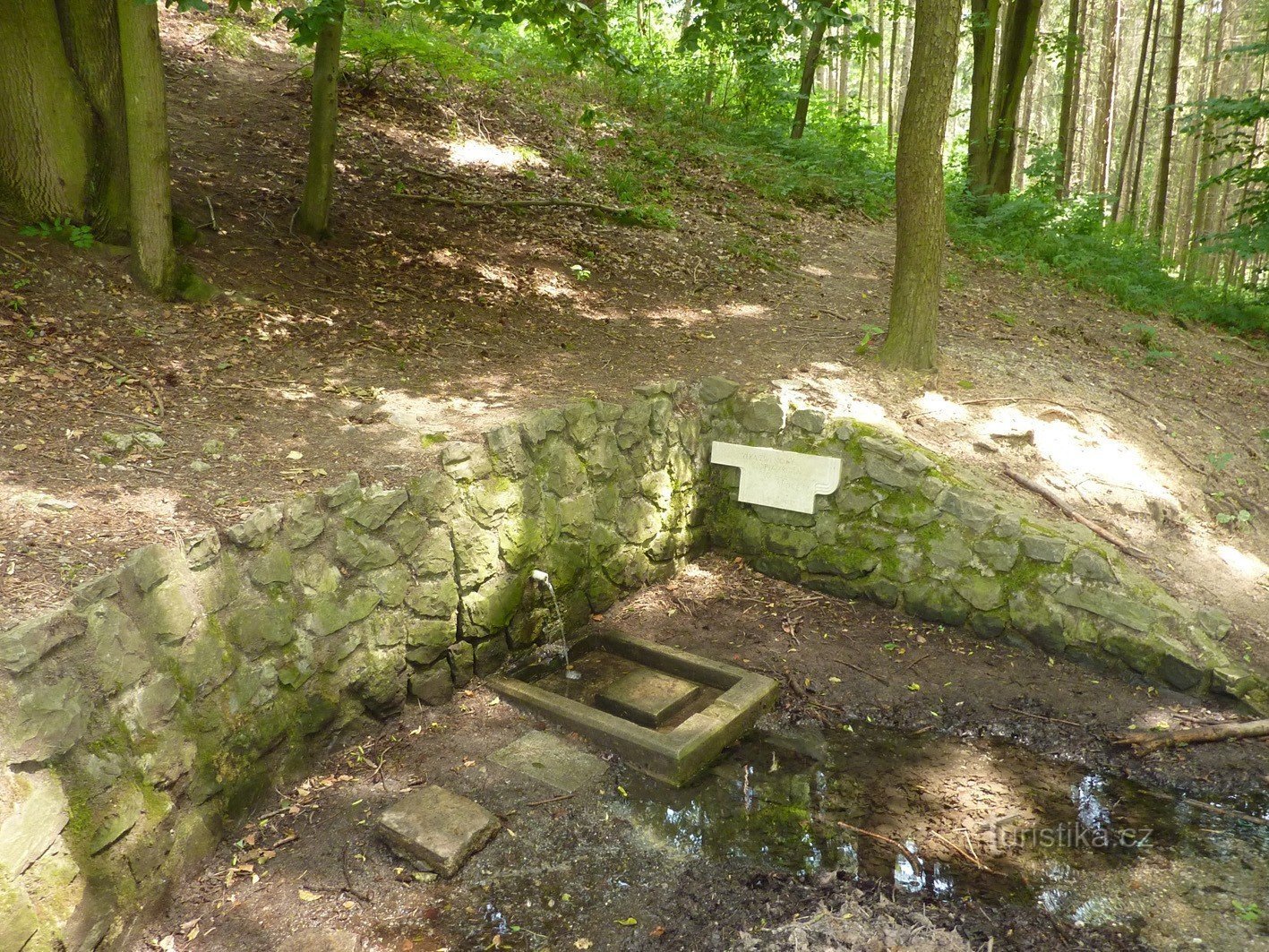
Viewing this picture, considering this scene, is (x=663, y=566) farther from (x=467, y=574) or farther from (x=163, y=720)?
(x=163, y=720)

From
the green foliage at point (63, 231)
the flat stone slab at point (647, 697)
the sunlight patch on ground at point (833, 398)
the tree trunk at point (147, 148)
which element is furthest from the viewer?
the sunlight patch on ground at point (833, 398)

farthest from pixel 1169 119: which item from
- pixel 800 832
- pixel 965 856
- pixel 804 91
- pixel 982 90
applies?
pixel 800 832

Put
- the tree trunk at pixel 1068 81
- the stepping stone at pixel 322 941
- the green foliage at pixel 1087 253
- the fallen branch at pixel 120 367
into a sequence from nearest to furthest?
the stepping stone at pixel 322 941, the fallen branch at pixel 120 367, the green foliage at pixel 1087 253, the tree trunk at pixel 1068 81

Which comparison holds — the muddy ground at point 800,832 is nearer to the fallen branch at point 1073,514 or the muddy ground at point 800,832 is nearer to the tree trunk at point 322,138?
the fallen branch at point 1073,514

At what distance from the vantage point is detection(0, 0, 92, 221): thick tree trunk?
5289mm

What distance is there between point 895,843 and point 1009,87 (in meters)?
12.2

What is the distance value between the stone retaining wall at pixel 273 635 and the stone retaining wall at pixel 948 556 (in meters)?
0.59

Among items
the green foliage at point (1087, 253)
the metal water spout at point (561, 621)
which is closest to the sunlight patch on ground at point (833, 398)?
the metal water spout at point (561, 621)

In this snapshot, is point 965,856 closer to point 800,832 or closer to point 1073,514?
point 800,832

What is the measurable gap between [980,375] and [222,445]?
18.3ft

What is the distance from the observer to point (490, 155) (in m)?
10.2

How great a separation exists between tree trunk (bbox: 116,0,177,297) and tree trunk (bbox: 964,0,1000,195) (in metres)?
10.5

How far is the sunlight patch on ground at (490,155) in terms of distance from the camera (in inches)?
391

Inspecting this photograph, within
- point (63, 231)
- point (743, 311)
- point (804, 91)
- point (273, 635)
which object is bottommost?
point (273, 635)
